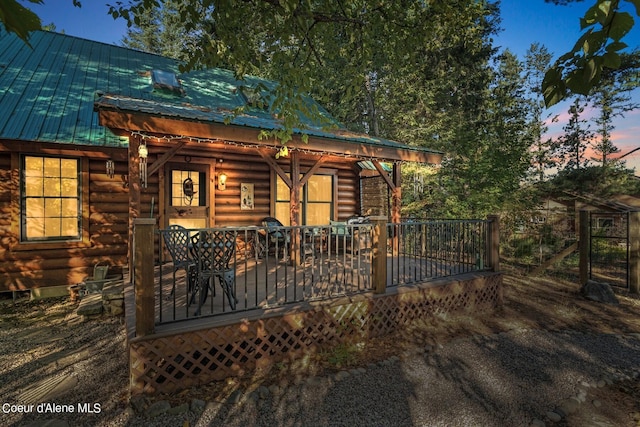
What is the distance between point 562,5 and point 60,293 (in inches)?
374

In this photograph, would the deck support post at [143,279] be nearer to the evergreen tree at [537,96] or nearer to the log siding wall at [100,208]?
the log siding wall at [100,208]

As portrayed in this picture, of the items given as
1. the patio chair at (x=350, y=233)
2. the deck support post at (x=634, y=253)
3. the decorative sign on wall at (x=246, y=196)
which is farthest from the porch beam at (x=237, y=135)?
the deck support post at (x=634, y=253)

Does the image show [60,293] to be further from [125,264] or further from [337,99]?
[337,99]

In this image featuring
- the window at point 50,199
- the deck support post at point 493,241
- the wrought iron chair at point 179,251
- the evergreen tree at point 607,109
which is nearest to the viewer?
the wrought iron chair at point 179,251

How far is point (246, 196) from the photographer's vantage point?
8383 millimetres

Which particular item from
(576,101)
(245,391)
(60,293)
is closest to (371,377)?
(245,391)

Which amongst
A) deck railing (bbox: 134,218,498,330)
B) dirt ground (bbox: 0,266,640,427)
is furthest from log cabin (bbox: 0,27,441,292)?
deck railing (bbox: 134,218,498,330)

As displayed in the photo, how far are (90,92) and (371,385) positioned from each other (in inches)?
356

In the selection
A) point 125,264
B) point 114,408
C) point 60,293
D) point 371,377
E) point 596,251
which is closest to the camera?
point 114,408

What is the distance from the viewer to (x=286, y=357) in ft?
12.4

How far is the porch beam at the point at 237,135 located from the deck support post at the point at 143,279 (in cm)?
248

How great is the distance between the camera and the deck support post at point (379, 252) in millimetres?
4496

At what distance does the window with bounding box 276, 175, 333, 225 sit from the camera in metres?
8.96

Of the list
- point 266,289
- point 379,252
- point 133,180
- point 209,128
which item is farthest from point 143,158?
point 379,252
